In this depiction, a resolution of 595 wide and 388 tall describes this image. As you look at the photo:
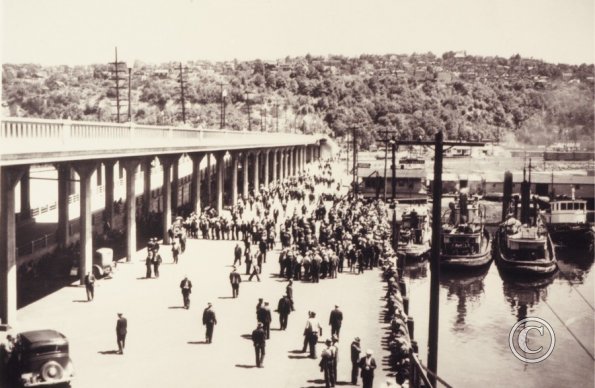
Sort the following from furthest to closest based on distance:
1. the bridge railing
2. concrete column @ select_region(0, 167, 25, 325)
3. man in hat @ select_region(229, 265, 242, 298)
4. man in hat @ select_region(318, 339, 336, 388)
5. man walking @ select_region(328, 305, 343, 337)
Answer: man in hat @ select_region(229, 265, 242, 298), concrete column @ select_region(0, 167, 25, 325), man walking @ select_region(328, 305, 343, 337), the bridge railing, man in hat @ select_region(318, 339, 336, 388)

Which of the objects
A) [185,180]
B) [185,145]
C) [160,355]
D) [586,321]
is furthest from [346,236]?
[185,180]

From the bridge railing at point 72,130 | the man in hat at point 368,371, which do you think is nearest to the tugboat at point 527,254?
the bridge railing at point 72,130

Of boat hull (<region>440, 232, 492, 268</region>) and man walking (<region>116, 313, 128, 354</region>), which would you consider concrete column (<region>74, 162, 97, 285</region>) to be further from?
boat hull (<region>440, 232, 492, 268</region>)

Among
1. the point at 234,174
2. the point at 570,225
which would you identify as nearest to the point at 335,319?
the point at 234,174

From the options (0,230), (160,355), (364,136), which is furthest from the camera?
(364,136)

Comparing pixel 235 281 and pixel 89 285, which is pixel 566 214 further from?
pixel 89 285

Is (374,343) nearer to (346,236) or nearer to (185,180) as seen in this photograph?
(346,236)

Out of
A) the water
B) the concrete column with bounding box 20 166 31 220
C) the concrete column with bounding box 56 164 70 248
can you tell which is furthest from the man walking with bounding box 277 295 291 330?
the concrete column with bounding box 20 166 31 220
